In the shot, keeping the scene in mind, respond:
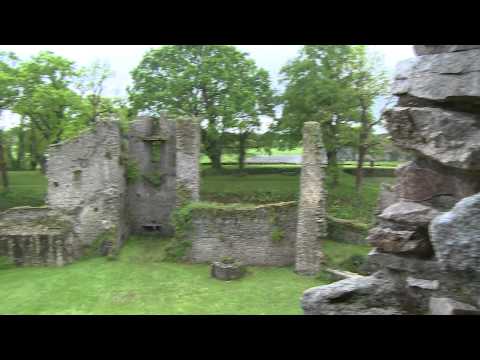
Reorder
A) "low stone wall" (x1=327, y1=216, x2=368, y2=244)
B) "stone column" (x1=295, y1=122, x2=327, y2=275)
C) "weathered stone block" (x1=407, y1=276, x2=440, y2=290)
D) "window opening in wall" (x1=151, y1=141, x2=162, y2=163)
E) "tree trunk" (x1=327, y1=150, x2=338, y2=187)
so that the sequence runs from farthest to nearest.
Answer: "tree trunk" (x1=327, y1=150, x2=338, y2=187)
"window opening in wall" (x1=151, y1=141, x2=162, y2=163)
"low stone wall" (x1=327, y1=216, x2=368, y2=244)
"stone column" (x1=295, y1=122, x2=327, y2=275)
"weathered stone block" (x1=407, y1=276, x2=440, y2=290)

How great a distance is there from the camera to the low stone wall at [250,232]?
A: 57.6 feet

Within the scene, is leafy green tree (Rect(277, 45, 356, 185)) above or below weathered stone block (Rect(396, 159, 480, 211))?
above

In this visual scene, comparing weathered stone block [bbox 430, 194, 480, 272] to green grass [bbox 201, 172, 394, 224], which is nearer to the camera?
weathered stone block [bbox 430, 194, 480, 272]

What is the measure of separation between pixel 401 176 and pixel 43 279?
13729 millimetres

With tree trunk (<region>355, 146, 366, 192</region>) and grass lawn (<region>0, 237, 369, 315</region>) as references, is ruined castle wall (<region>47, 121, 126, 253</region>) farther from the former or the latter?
tree trunk (<region>355, 146, 366, 192</region>)

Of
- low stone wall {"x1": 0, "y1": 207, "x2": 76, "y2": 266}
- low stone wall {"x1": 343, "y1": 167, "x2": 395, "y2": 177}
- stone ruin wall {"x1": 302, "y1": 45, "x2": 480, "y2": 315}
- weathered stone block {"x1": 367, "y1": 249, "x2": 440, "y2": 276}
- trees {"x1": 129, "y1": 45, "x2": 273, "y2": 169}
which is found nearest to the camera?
stone ruin wall {"x1": 302, "y1": 45, "x2": 480, "y2": 315}

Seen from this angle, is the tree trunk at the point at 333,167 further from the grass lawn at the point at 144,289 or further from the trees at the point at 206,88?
the grass lawn at the point at 144,289

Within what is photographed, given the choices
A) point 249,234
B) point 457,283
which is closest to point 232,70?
point 249,234

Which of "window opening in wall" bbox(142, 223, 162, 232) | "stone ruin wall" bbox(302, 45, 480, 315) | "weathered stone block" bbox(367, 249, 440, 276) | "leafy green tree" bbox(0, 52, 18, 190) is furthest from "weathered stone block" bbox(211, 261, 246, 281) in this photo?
"leafy green tree" bbox(0, 52, 18, 190)

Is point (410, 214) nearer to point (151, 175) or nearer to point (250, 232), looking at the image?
point (250, 232)

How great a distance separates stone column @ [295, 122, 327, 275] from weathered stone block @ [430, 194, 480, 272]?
10.7 meters

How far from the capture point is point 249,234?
696 inches

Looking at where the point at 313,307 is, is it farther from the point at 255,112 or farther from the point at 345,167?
the point at 345,167

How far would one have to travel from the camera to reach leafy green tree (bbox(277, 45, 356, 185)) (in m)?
26.5
